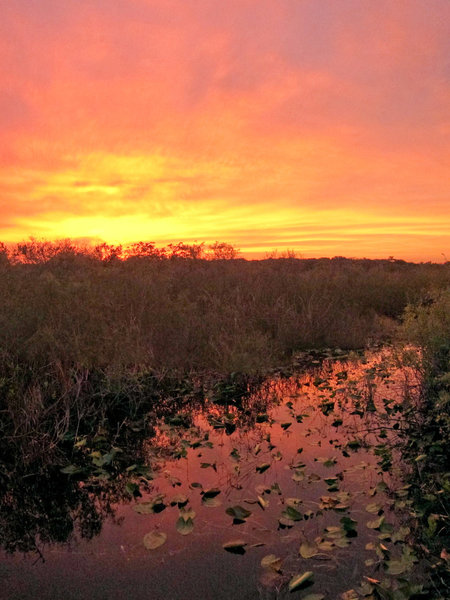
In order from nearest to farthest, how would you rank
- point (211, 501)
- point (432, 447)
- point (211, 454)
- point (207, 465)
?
point (211, 501), point (207, 465), point (432, 447), point (211, 454)

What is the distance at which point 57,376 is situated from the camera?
5.52m

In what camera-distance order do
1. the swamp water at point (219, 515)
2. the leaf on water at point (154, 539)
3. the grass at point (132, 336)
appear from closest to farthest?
the swamp water at point (219, 515) < the leaf on water at point (154, 539) < the grass at point (132, 336)

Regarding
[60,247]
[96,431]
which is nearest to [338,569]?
[96,431]

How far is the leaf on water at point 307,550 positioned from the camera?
2.81 m

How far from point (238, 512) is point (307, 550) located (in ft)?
2.16

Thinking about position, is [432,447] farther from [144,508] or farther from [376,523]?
[144,508]

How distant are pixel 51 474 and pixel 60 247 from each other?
14101 mm

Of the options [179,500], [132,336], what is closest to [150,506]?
[179,500]

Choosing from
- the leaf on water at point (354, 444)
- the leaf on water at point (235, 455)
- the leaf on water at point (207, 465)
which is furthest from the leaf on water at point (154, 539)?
the leaf on water at point (354, 444)

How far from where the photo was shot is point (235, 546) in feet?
9.82

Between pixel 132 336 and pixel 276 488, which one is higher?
pixel 132 336

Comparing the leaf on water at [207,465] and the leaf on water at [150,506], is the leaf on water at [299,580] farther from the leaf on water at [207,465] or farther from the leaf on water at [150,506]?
the leaf on water at [207,465]

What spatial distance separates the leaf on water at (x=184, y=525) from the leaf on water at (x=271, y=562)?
61cm

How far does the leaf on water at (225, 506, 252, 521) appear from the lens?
10.9ft
